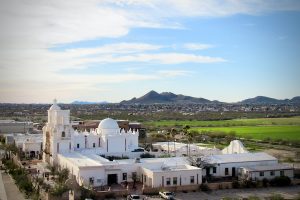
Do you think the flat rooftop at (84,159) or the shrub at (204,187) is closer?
the shrub at (204,187)

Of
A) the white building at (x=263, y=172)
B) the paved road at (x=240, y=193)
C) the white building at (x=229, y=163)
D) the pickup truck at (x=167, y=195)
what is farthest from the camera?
the white building at (x=229, y=163)

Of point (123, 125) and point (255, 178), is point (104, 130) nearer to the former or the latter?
point (255, 178)

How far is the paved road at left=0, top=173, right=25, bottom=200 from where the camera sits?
114ft

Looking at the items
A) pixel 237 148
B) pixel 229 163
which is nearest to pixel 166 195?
pixel 229 163

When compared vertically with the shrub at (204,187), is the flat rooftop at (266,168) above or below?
above

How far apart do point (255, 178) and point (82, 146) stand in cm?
1884

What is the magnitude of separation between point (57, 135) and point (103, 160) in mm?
7607

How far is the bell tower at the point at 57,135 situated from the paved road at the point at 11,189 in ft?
17.8

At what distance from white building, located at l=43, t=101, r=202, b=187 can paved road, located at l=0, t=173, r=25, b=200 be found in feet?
15.3

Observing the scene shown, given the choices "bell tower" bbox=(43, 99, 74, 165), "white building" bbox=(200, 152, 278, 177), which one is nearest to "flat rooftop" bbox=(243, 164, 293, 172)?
"white building" bbox=(200, 152, 278, 177)

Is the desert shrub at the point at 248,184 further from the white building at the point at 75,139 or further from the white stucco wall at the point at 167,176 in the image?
the white building at the point at 75,139

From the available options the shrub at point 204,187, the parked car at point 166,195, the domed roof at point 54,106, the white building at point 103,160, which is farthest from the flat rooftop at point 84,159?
the shrub at point 204,187

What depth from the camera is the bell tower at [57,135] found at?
46.3m

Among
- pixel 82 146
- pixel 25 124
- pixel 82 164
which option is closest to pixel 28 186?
pixel 82 164
